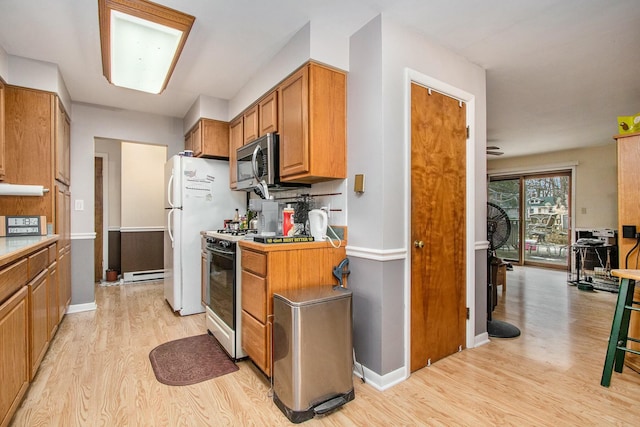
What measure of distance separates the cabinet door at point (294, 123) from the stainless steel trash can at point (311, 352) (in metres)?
0.93

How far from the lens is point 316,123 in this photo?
220 cm

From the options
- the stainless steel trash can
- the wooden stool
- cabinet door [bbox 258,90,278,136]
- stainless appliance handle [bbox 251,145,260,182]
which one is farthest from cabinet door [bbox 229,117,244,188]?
the wooden stool

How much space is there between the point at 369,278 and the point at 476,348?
127 cm

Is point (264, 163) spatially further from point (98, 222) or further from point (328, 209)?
point (98, 222)

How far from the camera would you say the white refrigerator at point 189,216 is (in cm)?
342

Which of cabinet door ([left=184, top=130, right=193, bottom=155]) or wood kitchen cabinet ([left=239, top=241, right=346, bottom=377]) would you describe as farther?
cabinet door ([left=184, top=130, right=193, bottom=155])

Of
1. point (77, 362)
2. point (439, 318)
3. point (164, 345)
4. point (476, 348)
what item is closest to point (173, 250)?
point (164, 345)

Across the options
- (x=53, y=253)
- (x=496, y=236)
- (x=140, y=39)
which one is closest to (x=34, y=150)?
(x=53, y=253)

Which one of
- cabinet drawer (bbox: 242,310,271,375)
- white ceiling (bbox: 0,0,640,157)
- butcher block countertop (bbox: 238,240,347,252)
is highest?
white ceiling (bbox: 0,0,640,157)

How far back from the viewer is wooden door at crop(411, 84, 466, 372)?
2.24 meters

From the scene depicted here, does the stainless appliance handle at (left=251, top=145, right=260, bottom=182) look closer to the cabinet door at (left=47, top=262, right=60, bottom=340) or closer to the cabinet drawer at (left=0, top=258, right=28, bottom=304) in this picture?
the cabinet drawer at (left=0, top=258, right=28, bottom=304)

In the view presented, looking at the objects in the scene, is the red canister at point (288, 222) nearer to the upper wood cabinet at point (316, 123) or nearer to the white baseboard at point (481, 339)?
the upper wood cabinet at point (316, 123)

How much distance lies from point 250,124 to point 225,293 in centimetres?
163

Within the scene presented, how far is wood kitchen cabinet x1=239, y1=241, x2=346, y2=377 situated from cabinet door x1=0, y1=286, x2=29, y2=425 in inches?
47.9
